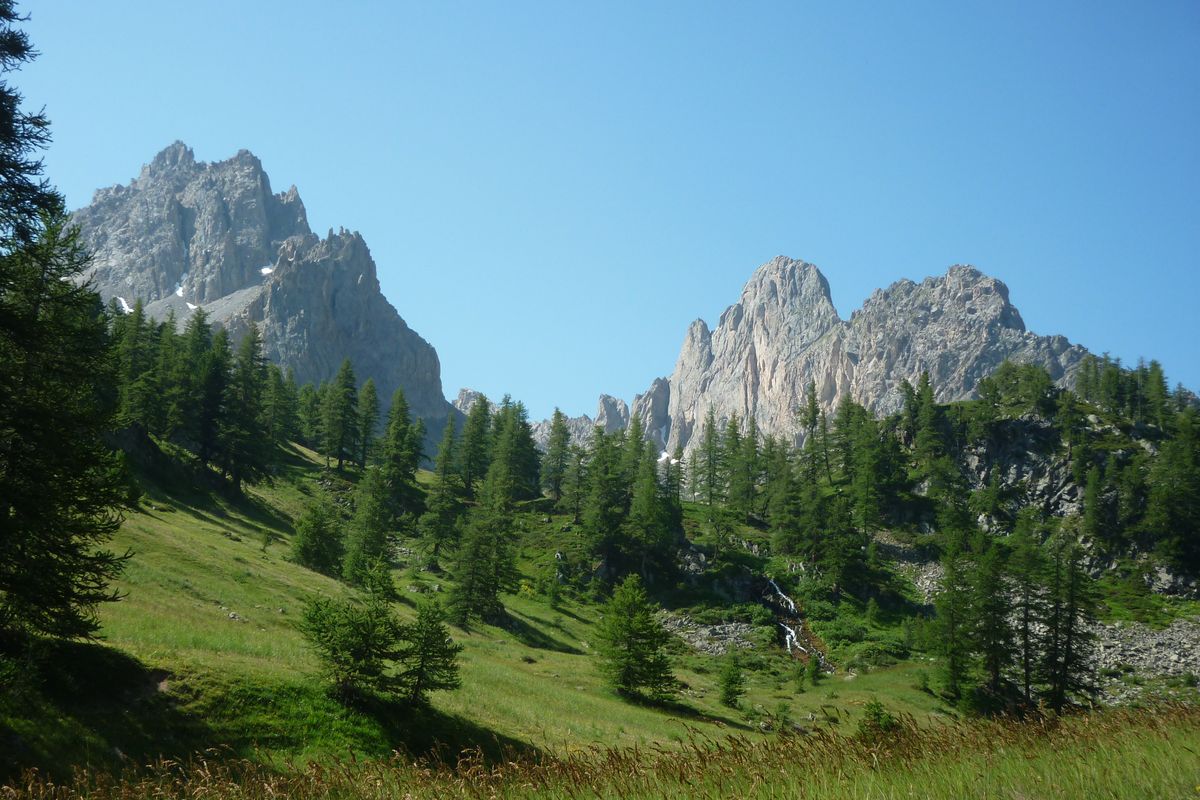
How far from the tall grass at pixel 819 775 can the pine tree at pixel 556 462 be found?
93529 millimetres

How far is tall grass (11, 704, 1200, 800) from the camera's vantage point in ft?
17.6

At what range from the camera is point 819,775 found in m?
5.63

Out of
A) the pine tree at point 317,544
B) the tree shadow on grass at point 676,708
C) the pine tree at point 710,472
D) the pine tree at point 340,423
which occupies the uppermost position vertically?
the pine tree at point 710,472

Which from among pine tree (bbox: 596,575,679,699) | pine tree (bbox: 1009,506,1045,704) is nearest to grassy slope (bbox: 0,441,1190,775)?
pine tree (bbox: 596,575,679,699)

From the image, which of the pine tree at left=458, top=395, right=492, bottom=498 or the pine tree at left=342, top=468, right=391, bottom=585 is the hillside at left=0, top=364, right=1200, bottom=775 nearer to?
the pine tree at left=342, top=468, right=391, bottom=585

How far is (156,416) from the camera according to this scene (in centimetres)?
6331

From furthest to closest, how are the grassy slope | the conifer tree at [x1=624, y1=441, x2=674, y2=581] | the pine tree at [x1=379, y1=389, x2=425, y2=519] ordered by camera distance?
the pine tree at [x1=379, y1=389, x2=425, y2=519] → the conifer tree at [x1=624, y1=441, x2=674, y2=581] → the grassy slope

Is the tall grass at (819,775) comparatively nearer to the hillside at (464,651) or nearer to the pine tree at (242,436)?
the hillside at (464,651)

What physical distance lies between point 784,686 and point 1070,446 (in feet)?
237

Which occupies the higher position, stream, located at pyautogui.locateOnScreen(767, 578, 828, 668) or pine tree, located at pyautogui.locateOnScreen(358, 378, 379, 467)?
pine tree, located at pyautogui.locateOnScreen(358, 378, 379, 467)

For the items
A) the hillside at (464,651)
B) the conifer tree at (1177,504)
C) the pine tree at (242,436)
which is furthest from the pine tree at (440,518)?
the conifer tree at (1177,504)

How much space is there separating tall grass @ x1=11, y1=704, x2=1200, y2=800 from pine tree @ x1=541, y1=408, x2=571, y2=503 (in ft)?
307

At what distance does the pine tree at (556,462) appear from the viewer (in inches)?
4043

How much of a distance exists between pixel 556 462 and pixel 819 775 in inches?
3906
